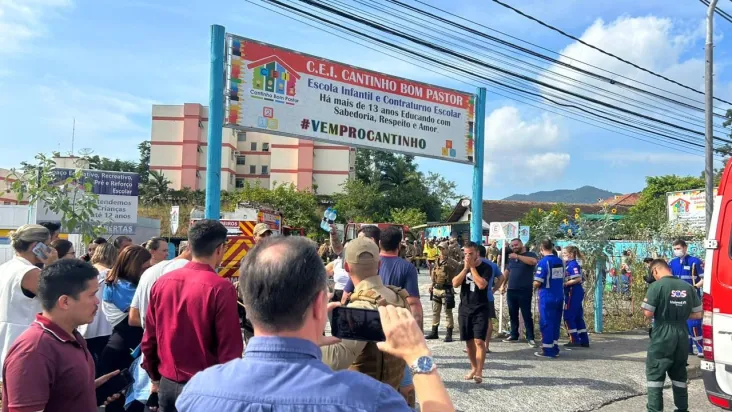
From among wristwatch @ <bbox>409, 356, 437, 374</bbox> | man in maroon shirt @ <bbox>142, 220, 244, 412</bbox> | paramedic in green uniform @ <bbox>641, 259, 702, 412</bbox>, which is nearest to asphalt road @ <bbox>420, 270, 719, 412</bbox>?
paramedic in green uniform @ <bbox>641, 259, 702, 412</bbox>

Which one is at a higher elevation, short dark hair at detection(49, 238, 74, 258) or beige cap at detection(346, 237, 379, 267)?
beige cap at detection(346, 237, 379, 267)

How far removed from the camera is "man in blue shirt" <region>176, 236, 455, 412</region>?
1428 mm

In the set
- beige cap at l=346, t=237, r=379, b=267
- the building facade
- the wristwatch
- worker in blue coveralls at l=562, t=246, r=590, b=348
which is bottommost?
worker in blue coveralls at l=562, t=246, r=590, b=348

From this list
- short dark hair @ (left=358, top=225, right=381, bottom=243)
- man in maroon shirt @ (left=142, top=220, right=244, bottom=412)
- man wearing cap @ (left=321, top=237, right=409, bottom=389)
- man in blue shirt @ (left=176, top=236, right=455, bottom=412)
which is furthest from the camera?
short dark hair @ (left=358, top=225, right=381, bottom=243)

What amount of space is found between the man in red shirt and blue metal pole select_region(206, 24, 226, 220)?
5628mm

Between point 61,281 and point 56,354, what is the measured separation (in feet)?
1.37

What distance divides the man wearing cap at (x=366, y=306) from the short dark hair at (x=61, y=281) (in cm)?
129

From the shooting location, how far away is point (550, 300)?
32.0 ft

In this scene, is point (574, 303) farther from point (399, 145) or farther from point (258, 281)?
point (258, 281)

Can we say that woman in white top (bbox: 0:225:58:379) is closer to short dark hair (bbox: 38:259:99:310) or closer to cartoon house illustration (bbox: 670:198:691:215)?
short dark hair (bbox: 38:259:99:310)

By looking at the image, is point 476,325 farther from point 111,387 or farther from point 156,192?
point 156,192

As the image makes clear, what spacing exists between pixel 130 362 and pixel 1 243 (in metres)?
15.2

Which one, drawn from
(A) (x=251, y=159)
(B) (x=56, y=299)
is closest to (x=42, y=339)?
(B) (x=56, y=299)

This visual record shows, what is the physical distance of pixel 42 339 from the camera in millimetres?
2730
